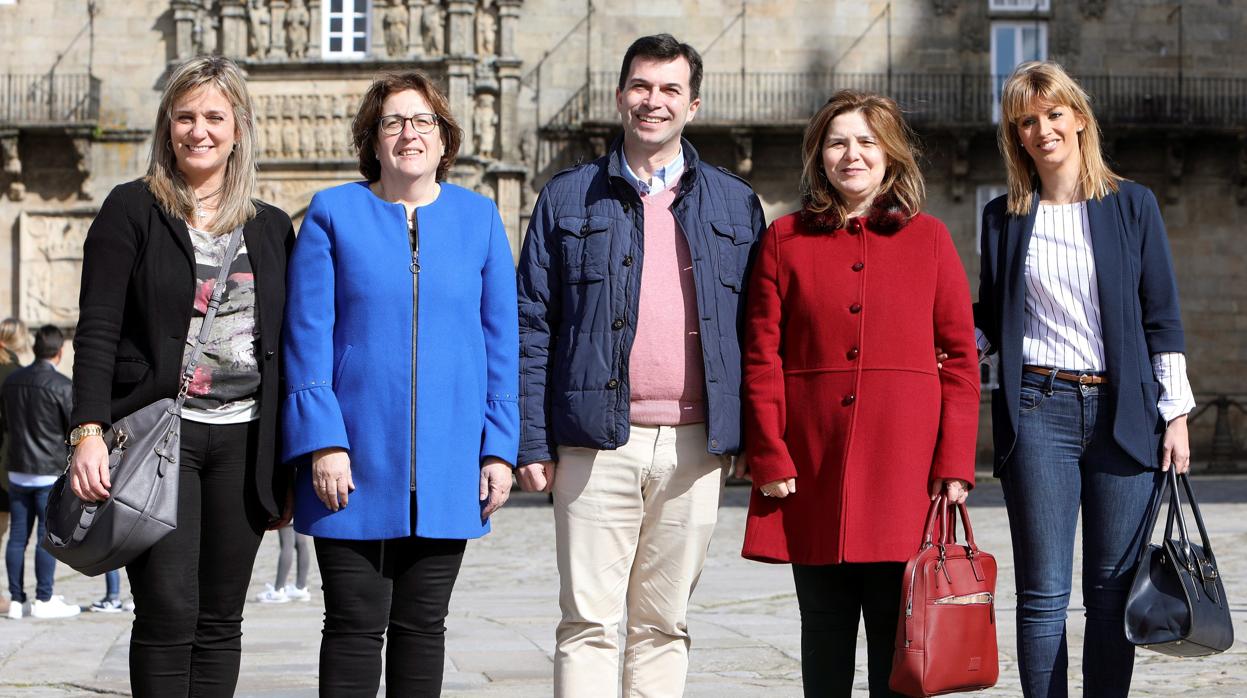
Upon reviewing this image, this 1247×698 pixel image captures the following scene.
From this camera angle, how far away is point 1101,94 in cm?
2761

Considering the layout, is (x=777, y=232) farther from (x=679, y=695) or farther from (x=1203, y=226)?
(x=1203, y=226)

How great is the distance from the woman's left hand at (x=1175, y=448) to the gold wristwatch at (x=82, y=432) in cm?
322

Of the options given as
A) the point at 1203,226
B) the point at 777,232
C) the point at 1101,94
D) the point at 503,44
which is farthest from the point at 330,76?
the point at 777,232

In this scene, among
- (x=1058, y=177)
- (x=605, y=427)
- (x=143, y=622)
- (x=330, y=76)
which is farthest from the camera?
(x=330, y=76)

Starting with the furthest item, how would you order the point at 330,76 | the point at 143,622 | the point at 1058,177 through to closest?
the point at 330,76 < the point at 1058,177 < the point at 143,622

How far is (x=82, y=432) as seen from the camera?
15.2ft

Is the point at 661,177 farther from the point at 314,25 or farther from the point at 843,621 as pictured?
the point at 314,25

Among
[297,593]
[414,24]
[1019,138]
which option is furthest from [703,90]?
[1019,138]

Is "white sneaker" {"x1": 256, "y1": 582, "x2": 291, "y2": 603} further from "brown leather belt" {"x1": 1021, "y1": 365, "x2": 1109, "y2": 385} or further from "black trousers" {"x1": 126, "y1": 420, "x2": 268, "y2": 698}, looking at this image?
"brown leather belt" {"x1": 1021, "y1": 365, "x2": 1109, "y2": 385}

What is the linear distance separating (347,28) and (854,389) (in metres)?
23.2

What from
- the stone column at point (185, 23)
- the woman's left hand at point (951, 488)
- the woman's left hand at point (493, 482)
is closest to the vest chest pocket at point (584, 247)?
the woman's left hand at point (493, 482)

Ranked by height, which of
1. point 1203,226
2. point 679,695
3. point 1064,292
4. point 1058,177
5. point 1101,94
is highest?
point 1101,94

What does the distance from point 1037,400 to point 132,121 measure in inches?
969

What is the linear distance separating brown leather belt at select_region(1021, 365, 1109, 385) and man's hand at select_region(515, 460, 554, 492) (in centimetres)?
156
